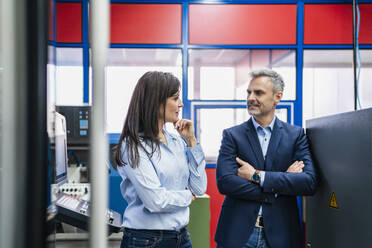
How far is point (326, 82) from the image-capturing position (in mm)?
6621

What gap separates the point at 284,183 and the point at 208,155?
7.40 ft

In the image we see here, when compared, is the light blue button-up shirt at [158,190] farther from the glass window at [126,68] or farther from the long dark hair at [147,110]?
the glass window at [126,68]

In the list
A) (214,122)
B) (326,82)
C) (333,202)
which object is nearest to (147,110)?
(333,202)

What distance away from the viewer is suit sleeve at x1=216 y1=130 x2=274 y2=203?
171 centimetres

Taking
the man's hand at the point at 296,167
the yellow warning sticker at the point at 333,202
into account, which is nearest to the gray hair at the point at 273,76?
the man's hand at the point at 296,167

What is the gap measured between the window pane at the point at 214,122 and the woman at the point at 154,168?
2.43 m

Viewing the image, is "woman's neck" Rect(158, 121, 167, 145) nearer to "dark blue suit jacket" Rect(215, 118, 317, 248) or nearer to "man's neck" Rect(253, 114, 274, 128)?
"dark blue suit jacket" Rect(215, 118, 317, 248)

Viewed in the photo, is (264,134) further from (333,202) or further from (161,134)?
(161,134)

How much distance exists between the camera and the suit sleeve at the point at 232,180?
1.71m

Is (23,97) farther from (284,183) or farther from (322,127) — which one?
(322,127)

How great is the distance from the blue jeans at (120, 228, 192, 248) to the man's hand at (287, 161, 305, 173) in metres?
0.74

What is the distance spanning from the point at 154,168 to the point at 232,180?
57cm

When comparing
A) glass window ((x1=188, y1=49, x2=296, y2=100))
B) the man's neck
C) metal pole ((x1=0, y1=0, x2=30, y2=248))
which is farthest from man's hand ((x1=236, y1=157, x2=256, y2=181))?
glass window ((x1=188, y1=49, x2=296, y2=100))

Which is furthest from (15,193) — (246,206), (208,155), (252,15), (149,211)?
(252,15)
